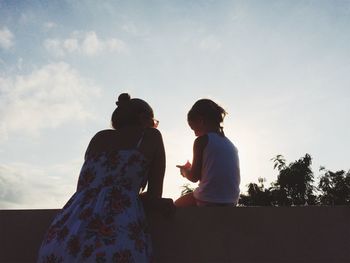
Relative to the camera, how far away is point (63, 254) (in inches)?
78.0

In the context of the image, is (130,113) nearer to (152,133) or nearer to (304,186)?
(152,133)

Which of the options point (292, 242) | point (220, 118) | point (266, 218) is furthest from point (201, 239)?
point (220, 118)

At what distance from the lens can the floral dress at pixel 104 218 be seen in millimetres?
1977

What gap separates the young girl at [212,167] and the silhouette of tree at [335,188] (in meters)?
22.2

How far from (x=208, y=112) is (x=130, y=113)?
138 cm

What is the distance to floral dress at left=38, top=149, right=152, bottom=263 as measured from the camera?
1.98m

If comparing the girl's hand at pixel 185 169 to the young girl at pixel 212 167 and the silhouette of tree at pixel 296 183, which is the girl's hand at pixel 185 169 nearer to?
the young girl at pixel 212 167

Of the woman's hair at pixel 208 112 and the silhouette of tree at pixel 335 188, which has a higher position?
the silhouette of tree at pixel 335 188

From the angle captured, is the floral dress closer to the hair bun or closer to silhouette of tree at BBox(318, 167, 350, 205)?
the hair bun

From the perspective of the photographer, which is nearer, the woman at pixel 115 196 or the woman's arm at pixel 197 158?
the woman at pixel 115 196

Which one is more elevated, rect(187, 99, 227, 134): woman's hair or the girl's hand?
rect(187, 99, 227, 134): woman's hair

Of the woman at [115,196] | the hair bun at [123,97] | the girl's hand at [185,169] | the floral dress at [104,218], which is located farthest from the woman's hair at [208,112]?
the floral dress at [104,218]

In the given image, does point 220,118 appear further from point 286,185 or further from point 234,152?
point 286,185

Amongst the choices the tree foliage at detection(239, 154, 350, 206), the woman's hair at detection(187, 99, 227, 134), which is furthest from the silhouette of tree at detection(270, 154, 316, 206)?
the woman's hair at detection(187, 99, 227, 134)
